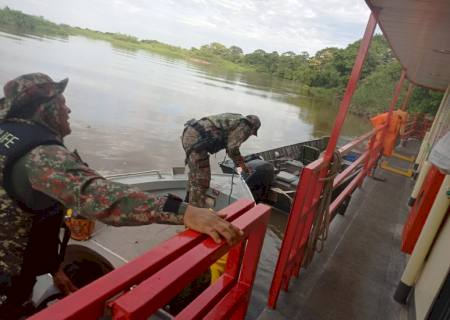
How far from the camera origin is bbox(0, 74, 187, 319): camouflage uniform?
1.27 meters

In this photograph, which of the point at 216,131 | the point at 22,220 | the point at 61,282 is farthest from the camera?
the point at 216,131

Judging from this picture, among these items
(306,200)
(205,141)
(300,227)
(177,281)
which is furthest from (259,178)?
(177,281)

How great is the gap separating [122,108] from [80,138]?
649 cm

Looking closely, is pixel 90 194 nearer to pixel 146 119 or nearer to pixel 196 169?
pixel 196 169

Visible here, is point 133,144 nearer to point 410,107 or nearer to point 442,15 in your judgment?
point 442,15

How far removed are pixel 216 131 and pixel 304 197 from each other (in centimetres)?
250

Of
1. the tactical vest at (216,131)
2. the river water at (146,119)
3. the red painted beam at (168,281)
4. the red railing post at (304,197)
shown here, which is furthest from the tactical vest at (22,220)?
the tactical vest at (216,131)

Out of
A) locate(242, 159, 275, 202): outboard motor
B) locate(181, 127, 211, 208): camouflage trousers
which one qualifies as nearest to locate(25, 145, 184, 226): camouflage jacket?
locate(181, 127, 211, 208): camouflage trousers

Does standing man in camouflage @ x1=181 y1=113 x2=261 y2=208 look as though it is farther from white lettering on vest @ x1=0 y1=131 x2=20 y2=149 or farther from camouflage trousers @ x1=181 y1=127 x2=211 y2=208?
white lettering on vest @ x1=0 y1=131 x2=20 y2=149

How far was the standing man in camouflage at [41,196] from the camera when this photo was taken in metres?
1.27

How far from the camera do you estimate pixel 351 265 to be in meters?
3.30

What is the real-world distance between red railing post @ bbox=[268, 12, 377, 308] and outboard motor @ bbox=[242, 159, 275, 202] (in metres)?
4.06

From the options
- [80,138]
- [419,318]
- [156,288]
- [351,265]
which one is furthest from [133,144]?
[156,288]

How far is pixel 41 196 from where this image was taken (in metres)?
1.41
